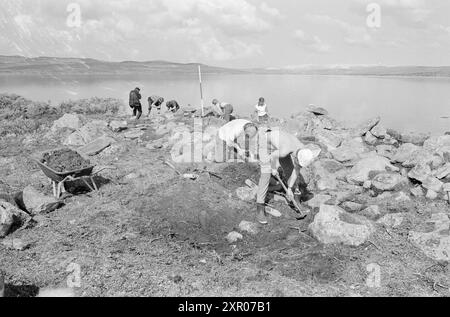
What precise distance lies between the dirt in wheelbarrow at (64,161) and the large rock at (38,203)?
700 mm

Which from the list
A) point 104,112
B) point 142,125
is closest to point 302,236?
point 142,125

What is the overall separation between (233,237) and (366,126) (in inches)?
389

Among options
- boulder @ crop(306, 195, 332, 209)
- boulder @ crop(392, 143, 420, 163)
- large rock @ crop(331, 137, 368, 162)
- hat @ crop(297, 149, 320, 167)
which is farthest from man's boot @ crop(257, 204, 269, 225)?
boulder @ crop(392, 143, 420, 163)

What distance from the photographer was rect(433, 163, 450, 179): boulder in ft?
27.6

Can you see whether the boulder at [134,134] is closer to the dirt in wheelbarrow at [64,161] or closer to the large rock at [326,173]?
the dirt in wheelbarrow at [64,161]

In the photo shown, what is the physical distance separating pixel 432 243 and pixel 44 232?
5.65 meters

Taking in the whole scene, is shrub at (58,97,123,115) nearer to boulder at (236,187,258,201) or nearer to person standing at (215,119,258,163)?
person standing at (215,119,258,163)

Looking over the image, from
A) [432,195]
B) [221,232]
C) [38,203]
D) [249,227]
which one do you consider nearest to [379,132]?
[432,195]

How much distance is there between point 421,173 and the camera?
327 inches

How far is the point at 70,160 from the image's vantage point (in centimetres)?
809

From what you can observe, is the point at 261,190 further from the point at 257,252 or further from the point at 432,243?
the point at 432,243

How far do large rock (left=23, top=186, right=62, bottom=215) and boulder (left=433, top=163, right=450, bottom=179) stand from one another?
7523 mm

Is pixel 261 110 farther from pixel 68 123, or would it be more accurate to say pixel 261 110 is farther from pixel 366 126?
pixel 68 123
